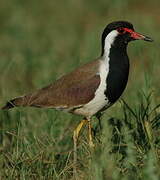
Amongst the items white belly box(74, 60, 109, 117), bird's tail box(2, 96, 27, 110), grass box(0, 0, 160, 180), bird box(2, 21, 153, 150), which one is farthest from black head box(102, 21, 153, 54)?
bird's tail box(2, 96, 27, 110)

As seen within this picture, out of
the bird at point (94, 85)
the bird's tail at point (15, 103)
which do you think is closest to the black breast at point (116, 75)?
the bird at point (94, 85)

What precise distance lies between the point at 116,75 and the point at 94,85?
0.19m

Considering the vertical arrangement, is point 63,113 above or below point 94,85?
below

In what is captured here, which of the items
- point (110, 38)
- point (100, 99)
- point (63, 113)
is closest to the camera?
point (100, 99)

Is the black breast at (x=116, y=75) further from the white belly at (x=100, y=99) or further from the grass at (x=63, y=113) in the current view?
the grass at (x=63, y=113)

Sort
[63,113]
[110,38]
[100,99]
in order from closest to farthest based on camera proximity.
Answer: [100,99], [110,38], [63,113]

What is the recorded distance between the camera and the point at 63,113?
6.14 m

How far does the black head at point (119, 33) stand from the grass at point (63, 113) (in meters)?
0.39

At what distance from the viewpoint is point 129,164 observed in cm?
454

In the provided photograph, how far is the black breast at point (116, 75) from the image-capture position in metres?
5.39

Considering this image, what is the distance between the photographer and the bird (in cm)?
543

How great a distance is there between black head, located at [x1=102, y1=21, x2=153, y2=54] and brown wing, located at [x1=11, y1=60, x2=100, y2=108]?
9.0 inches

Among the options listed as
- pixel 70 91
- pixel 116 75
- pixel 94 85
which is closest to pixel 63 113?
pixel 70 91

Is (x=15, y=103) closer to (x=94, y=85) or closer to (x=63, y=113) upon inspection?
(x=63, y=113)
